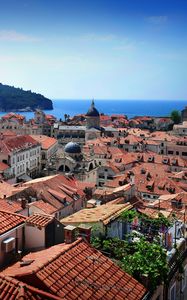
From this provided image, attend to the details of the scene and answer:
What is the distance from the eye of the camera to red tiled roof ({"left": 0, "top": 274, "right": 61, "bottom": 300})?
8.80m

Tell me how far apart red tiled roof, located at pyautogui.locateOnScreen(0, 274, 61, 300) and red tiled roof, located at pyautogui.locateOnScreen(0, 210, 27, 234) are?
8.14 ft

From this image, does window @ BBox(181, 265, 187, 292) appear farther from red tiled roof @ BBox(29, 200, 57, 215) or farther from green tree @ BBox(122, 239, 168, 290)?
red tiled roof @ BBox(29, 200, 57, 215)

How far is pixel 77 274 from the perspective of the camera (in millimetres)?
10508

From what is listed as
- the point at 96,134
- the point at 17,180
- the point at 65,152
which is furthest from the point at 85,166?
the point at 96,134

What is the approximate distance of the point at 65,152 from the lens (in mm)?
62031

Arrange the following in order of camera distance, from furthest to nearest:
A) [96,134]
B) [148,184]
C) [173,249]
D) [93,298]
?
1. [96,134]
2. [148,184]
3. [173,249]
4. [93,298]

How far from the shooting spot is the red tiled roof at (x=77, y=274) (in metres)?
9.77

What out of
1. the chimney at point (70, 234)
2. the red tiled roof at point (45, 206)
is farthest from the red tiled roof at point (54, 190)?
the chimney at point (70, 234)

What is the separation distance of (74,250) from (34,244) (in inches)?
77.4

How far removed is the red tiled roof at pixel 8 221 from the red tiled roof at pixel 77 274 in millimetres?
1064

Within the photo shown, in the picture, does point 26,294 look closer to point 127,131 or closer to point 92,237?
point 92,237

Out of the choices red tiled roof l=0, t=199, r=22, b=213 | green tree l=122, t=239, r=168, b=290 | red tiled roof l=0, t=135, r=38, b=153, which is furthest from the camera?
red tiled roof l=0, t=135, r=38, b=153

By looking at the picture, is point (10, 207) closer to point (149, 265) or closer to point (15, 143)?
point (149, 265)

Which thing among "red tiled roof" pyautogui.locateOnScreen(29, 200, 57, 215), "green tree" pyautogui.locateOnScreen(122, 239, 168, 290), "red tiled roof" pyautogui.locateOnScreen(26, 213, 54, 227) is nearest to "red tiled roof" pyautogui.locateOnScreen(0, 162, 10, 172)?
"red tiled roof" pyautogui.locateOnScreen(29, 200, 57, 215)
